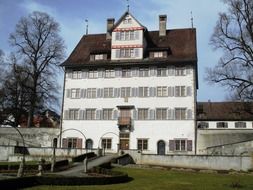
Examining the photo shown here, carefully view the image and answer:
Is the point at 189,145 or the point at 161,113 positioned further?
the point at 161,113

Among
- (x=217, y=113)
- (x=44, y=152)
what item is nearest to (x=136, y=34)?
(x=44, y=152)

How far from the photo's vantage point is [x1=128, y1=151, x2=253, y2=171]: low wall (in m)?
37.5

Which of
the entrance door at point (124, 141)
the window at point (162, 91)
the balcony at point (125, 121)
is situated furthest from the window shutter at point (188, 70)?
the entrance door at point (124, 141)

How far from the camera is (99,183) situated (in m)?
23.9

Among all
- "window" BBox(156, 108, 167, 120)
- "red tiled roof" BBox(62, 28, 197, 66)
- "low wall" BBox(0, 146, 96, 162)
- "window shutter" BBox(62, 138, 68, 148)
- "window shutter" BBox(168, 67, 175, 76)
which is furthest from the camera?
"window shutter" BBox(62, 138, 68, 148)

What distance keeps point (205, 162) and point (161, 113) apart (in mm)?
11252

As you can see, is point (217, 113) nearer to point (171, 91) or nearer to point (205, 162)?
point (171, 91)

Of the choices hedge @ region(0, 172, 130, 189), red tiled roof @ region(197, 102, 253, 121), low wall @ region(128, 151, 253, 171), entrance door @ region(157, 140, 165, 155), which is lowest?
hedge @ region(0, 172, 130, 189)

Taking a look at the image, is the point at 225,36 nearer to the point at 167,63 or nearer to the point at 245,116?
the point at 167,63

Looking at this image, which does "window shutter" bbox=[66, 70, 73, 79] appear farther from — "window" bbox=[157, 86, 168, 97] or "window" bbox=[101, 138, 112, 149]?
"window" bbox=[157, 86, 168, 97]

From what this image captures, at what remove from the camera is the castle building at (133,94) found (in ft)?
158

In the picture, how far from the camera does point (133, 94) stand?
4997cm

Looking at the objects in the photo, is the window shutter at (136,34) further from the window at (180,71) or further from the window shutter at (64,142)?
the window shutter at (64,142)

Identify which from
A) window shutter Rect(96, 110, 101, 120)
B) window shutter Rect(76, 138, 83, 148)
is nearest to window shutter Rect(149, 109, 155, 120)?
window shutter Rect(96, 110, 101, 120)
